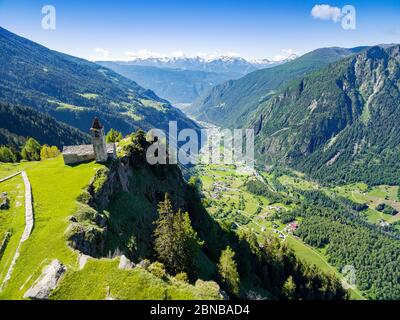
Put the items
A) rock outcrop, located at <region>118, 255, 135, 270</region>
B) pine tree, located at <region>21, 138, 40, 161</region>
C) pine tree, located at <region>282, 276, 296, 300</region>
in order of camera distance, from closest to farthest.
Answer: rock outcrop, located at <region>118, 255, 135, 270</region>, pine tree, located at <region>282, 276, 296, 300</region>, pine tree, located at <region>21, 138, 40, 161</region>

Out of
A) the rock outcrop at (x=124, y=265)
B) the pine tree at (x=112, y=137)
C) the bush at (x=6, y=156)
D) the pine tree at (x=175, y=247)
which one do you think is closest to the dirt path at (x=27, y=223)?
the rock outcrop at (x=124, y=265)

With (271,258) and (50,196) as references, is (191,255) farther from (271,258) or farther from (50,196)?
(271,258)

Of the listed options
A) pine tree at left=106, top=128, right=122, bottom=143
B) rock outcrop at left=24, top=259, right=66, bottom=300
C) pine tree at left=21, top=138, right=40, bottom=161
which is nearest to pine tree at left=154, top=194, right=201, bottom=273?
rock outcrop at left=24, top=259, right=66, bottom=300

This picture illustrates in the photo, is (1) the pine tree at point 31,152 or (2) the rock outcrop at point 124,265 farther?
(1) the pine tree at point 31,152

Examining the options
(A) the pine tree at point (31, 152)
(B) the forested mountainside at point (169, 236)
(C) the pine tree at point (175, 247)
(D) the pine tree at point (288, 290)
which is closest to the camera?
(B) the forested mountainside at point (169, 236)

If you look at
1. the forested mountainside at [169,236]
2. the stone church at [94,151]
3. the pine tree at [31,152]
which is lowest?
the forested mountainside at [169,236]

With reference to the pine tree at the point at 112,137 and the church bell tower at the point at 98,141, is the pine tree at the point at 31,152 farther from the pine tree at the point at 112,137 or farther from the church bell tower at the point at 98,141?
the church bell tower at the point at 98,141

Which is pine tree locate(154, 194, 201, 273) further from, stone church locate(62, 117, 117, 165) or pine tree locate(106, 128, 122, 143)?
pine tree locate(106, 128, 122, 143)

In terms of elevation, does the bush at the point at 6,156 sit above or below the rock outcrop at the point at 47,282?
above

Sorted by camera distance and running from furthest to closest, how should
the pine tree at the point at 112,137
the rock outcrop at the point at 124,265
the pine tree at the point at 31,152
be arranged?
the pine tree at the point at 31,152, the pine tree at the point at 112,137, the rock outcrop at the point at 124,265
